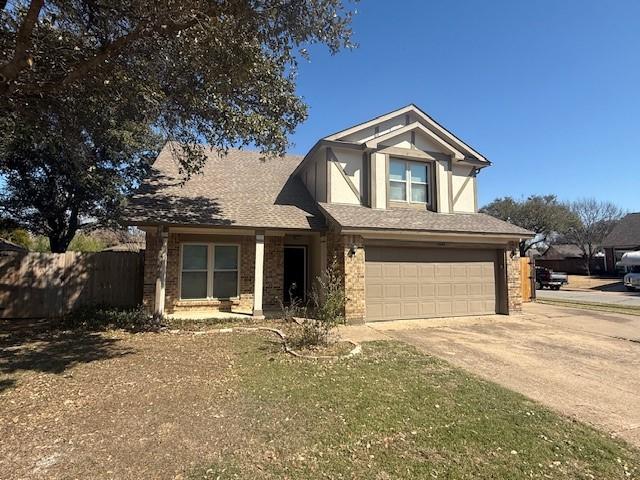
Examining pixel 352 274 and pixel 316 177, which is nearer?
pixel 352 274

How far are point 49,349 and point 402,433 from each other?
7.58 m

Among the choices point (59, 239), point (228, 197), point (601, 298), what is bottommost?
point (601, 298)

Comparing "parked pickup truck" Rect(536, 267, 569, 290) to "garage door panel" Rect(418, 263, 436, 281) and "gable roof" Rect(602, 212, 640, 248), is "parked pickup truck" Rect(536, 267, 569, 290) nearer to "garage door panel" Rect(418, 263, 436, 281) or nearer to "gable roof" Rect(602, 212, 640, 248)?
"gable roof" Rect(602, 212, 640, 248)

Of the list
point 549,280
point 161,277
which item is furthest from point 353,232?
A: point 549,280

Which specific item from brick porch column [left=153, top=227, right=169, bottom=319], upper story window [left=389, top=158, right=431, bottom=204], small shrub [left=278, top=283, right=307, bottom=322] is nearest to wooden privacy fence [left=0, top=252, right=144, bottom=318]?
brick porch column [left=153, top=227, right=169, bottom=319]

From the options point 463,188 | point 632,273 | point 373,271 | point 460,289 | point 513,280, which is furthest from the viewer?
point 632,273

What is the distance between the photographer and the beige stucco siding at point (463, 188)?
14.0 meters

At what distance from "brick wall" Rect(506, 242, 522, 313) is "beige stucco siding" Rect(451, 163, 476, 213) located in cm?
211

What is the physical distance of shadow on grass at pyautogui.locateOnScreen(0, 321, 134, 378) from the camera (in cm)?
670

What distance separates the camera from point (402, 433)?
→ 14.0ft

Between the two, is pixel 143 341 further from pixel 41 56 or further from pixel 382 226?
pixel 382 226

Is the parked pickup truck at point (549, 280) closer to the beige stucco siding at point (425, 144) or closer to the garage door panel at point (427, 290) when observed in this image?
the beige stucco siding at point (425, 144)

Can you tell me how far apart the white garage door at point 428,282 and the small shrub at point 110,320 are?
20.8ft

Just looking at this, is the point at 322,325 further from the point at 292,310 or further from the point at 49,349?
the point at 49,349
